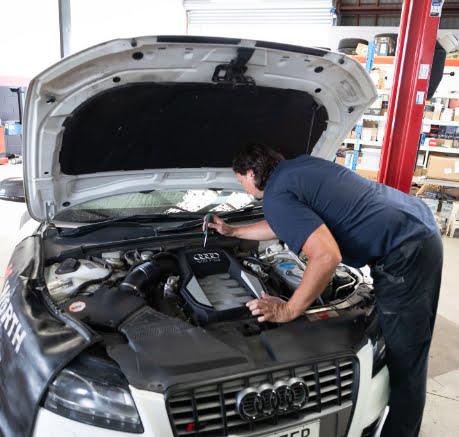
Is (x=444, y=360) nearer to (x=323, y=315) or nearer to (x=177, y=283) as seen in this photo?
(x=323, y=315)

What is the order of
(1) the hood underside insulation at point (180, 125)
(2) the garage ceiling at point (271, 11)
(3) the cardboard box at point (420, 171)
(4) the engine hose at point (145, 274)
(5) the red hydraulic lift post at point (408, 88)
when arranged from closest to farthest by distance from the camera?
(4) the engine hose at point (145, 274) < (1) the hood underside insulation at point (180, 125) < (5) the red hydraulic lift post at point (408, 88) < (3) the cardboard box at point (420, 171) < (2) the garage ceiling at point (271, 11)

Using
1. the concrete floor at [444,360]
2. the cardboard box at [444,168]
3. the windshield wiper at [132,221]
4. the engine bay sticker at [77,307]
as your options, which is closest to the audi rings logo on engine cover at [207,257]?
the windshield wiper at [132,221]

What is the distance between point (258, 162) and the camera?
152 centimetres

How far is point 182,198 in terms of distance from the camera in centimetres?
228

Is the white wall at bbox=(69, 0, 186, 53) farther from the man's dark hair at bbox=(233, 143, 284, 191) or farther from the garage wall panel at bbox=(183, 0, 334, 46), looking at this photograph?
the man's dark hair at bbox=(233, 143, 284, 191)

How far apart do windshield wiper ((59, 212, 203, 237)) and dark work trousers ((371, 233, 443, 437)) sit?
39.6 inches

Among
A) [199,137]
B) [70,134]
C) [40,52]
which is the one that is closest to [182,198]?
[199,137]

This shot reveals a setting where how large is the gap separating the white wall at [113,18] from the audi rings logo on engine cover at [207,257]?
513 cm

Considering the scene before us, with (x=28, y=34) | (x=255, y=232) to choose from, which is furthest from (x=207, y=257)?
(x=28, y=34)

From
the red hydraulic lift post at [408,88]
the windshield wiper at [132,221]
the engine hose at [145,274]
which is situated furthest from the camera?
the red hydraulic lift post at [408,88]

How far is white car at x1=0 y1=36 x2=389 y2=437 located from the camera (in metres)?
1.09

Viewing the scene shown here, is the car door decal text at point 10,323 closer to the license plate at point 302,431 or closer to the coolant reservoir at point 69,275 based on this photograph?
the coolant reservoir at point 69,275

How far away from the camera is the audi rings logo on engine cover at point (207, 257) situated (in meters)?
1.74

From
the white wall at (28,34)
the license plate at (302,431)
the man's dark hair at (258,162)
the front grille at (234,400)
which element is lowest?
the license plate at (302,431)
